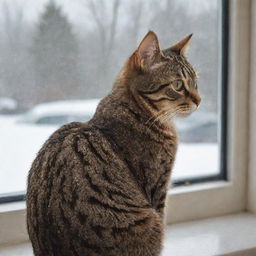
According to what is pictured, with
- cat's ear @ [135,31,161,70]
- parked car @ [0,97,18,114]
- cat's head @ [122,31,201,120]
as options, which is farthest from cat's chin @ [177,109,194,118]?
parked car @ [0,97,18,114]

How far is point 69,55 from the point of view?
4.84 ft

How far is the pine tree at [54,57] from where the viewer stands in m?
1.43

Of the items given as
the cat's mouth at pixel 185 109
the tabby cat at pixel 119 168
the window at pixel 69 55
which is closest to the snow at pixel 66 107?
the window at pixel 69 55

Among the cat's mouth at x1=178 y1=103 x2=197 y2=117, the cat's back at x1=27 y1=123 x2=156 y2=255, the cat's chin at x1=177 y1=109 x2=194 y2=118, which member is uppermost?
the cat's mouth at x1=178 y1=103 x2=197 y2=117

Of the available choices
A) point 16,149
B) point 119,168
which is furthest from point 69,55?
point 119,168

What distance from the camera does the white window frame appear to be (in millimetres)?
1574

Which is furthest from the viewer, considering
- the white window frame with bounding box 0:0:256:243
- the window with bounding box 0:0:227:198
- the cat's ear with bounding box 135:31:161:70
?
the white window frame with bounding box 0:0:256:243

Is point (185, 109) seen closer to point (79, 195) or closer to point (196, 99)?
point (196, 99)

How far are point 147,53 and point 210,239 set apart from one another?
1.94 ft

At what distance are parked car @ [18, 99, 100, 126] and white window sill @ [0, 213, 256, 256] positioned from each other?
1.13 feet

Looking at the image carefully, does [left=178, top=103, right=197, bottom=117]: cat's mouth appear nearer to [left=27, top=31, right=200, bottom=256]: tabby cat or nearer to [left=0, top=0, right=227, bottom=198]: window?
[left=27, top=31, right=200, bottom=256]: tabby cat

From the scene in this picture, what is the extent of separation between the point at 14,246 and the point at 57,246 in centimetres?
35

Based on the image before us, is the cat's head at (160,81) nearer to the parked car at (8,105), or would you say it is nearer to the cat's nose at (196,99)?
the cat's nose at (196,99)

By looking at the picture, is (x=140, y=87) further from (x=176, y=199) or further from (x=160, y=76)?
(x=176, y=199)
